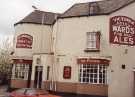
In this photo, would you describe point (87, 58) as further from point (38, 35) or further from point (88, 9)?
point (38, 35)

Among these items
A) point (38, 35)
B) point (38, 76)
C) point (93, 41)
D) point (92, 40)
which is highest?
point (38, 35)

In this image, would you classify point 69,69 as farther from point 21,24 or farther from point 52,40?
point 21,24

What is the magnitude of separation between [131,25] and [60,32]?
1522 centimetres

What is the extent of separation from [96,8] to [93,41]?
3981mm

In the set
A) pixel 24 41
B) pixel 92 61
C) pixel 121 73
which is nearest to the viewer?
pixel 92 61

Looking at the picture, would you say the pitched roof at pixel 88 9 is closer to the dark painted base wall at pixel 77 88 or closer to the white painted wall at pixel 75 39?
the white painted wall at pixel 75 39

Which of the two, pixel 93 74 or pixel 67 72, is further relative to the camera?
pixel 67 72

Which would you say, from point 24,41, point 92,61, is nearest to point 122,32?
point 92,61

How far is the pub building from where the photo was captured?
1244 inches

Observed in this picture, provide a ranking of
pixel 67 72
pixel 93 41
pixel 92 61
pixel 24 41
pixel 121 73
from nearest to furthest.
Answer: pixel 92 61
pixel 121 73
pixel 93 41
pixel 67 72
pixel 24 41

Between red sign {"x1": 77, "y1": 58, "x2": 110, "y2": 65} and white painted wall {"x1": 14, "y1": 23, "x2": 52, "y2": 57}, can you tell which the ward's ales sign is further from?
white painted wall {"x1": 14, "y1": 23, "x2": 52, "y2": 57}

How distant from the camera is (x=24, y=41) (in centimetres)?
3947

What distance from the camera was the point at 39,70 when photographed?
37.0 metres

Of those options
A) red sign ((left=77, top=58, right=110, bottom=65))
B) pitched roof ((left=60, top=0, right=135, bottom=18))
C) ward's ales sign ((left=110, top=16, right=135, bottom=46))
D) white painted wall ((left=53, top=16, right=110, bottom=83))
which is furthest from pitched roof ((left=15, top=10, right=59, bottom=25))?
ward's ales sign ((left=110, top=16, right=135, bottom=46))
